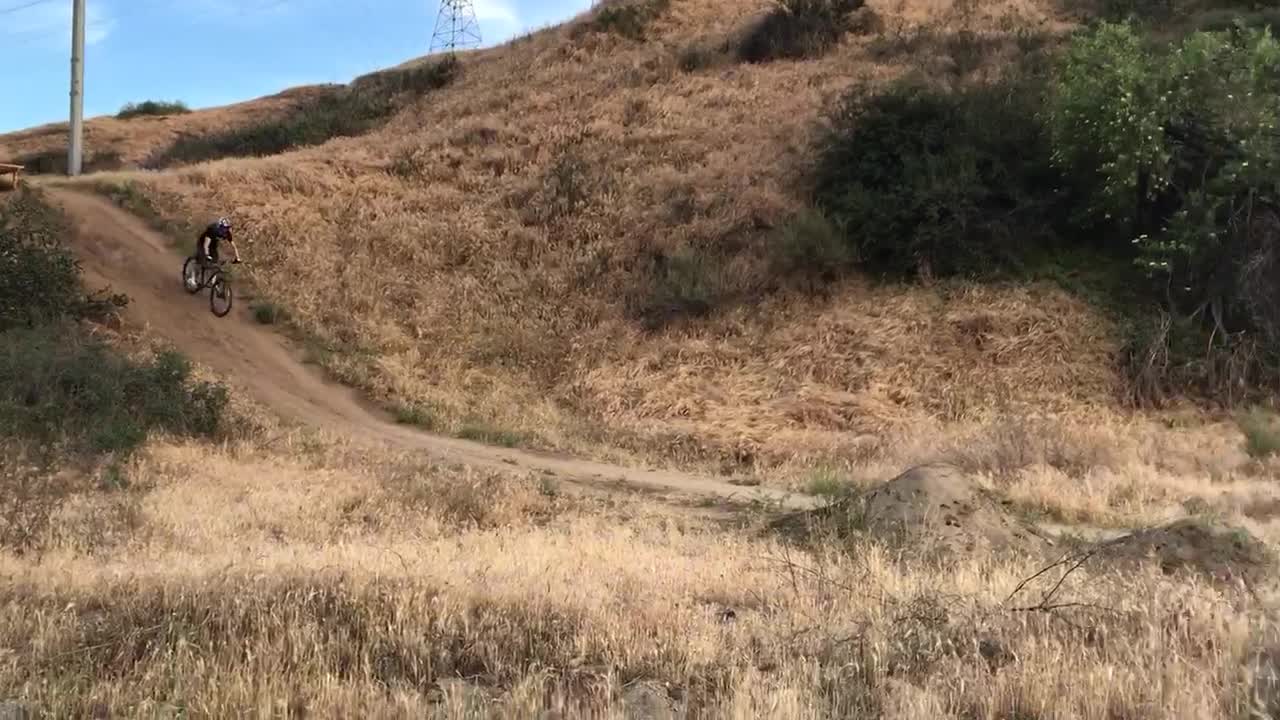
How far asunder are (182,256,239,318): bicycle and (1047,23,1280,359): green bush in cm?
1845

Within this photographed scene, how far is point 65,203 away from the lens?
23.0 metres

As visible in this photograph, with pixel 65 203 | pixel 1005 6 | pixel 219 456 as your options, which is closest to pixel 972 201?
pixel 219 456

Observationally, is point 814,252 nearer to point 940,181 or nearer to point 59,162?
point 940,181

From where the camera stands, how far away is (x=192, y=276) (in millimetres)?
20234

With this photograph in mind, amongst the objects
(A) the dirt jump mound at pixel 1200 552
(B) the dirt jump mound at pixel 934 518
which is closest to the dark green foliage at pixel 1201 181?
(B) the dirt jump mound at pixel 934 518

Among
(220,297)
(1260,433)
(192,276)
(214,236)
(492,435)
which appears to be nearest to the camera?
(1260,433)

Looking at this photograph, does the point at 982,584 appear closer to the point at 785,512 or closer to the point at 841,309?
the point at 785,512

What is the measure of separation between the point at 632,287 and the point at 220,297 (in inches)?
366

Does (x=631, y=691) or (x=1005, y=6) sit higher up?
(x=1005, y=6)

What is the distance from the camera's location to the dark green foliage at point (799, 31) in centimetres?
3306

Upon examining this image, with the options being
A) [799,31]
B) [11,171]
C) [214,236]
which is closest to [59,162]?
[11,171]

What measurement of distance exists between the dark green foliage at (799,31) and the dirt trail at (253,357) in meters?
21.3

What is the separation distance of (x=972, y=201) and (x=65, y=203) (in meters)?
22.3

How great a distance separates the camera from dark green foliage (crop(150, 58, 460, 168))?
38188mm
